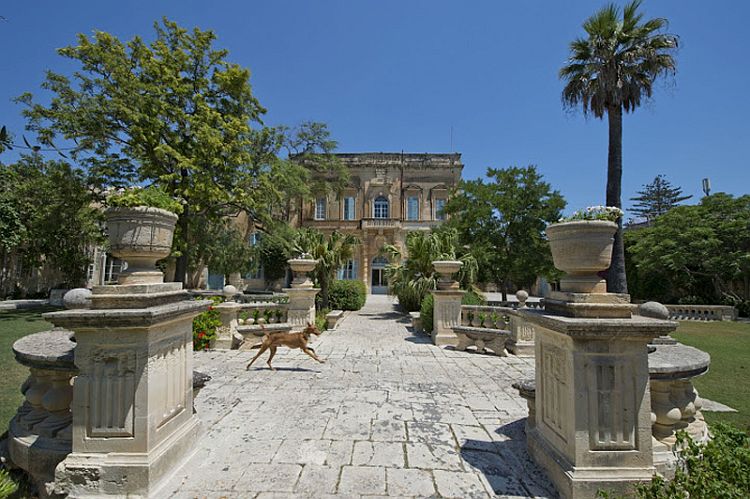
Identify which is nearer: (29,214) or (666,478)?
(666,478)

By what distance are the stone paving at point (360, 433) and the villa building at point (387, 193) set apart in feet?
82.2

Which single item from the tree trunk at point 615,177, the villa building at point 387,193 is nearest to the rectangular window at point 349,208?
the villa building at point 387,193

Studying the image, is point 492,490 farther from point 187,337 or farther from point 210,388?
point 210,388

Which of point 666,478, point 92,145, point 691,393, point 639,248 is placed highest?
point 92,145

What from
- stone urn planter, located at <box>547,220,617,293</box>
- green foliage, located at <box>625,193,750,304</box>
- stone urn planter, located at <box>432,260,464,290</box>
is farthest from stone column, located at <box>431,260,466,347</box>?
green foliage, located at <box>625,193,750,304</box>

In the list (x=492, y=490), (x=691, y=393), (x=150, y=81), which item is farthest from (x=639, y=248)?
(x=150, y=81)

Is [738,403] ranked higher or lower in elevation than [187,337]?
lower

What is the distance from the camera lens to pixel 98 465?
2.52 meters

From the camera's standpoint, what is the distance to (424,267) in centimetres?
1381

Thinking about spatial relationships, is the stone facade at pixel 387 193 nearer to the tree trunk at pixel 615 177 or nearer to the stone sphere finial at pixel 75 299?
the tree trunk at pixel 615 177

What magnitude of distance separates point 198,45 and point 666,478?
708 inches

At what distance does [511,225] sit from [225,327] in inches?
529

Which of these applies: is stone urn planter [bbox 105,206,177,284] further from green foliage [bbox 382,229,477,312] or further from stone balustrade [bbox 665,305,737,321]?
stone balustrade [bbox 665,305,737,321]

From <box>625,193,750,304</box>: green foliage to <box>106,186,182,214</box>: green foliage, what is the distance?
23.9 meters
